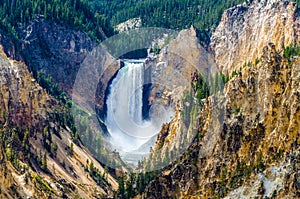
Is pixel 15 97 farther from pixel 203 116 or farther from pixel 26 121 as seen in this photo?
pixel 203 116

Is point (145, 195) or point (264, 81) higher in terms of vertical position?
point (264, 81)

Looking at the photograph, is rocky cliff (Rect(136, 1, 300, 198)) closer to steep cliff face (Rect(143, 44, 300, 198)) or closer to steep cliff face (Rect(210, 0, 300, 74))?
steep cliff face (Rect(143, 44, 300, 198))

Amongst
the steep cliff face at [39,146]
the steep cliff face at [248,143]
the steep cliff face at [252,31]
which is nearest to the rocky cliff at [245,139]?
the steep cliff face at [248,143]

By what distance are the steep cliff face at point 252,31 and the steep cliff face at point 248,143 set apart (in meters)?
19.1

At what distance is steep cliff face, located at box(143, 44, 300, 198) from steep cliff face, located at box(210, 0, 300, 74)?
19099mm

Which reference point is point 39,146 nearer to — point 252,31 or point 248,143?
point 248,143

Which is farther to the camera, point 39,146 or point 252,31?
point 252,31

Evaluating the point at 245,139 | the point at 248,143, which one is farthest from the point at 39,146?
the point at 248,143

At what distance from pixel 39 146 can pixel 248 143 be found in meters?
46.5

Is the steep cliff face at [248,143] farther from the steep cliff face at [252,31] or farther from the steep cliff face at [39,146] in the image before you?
the steep cliff face at [252,31]

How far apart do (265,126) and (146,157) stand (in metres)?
43.8

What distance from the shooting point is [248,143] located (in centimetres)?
13625

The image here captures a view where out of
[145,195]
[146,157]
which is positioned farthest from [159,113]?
[145,195]

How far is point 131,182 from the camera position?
154m
